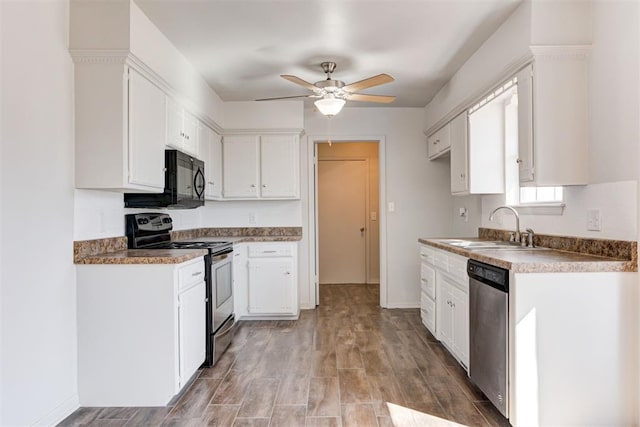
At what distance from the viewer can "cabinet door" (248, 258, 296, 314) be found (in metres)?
4.36

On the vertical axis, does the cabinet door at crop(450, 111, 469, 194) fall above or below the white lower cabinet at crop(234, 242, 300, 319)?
above

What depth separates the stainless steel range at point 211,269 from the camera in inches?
119

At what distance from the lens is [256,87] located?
4.11 meters

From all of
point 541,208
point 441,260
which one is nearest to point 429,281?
point 441,260

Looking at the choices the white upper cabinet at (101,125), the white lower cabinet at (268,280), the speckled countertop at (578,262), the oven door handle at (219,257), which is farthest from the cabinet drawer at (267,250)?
the speckled countertop at (578,262)

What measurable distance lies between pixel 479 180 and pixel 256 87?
2321 millimetres

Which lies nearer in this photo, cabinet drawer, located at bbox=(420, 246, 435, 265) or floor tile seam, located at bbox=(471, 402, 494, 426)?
floor tile seam, located at bbox=(471, 402, 494, 426)

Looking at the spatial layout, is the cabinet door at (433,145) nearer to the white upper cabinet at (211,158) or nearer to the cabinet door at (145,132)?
the white upper cabinet at (211,158)

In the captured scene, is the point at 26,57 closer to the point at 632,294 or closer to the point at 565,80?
the point at 565,80

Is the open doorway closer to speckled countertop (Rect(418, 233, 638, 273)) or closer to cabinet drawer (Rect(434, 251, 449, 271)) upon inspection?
cabinet drawer (Rect(434, 251, 449, 271))

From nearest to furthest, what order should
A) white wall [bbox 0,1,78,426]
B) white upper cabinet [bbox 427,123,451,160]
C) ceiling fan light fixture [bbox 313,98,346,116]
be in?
white wall [bbox 0,1,78,426] < ceiling fan light fixture [bbox 313,98,346,116] < white upper cabinet [bbox 427,123,451,160]

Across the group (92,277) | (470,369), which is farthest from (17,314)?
(470,369)

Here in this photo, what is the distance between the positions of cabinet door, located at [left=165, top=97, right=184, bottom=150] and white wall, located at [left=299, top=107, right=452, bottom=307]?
192cm

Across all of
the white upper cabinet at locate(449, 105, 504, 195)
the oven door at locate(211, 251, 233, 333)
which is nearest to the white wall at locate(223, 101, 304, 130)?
the oven door at locate(211, 251, 233, 333)
